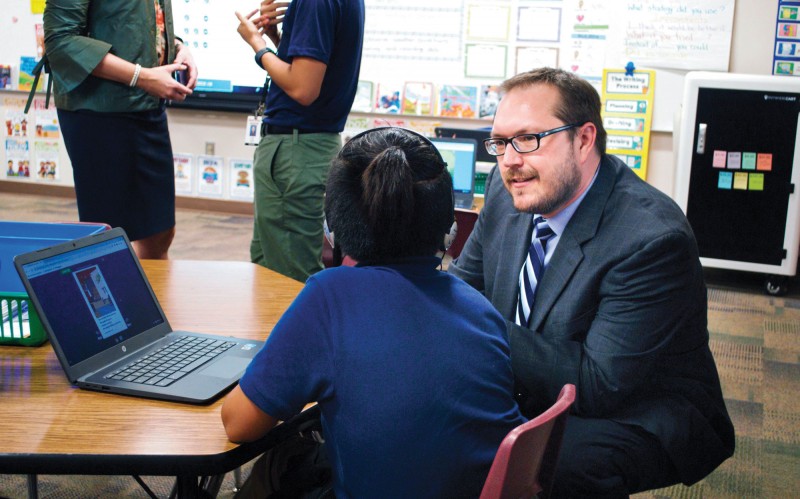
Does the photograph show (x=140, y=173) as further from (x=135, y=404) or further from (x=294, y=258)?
(x=135, y=404)

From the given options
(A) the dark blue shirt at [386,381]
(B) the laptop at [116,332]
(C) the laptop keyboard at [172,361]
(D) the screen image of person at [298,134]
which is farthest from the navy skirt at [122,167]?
(A) the dark blue shirt at [386,381]

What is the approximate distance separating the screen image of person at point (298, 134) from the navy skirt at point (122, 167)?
34 centimetres

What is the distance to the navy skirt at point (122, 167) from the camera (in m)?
2.65

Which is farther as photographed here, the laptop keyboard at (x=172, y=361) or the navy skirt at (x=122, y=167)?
the navy skirt at (x=122, y=167)

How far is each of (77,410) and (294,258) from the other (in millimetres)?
1593

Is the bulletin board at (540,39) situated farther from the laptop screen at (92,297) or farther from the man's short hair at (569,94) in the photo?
the laptop screen at (92,297)

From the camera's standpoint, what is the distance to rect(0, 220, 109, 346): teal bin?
4.95ft

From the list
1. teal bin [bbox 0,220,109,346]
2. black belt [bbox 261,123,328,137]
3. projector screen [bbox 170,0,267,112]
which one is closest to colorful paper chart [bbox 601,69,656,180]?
projector screen [bbox 170,0,267,112]

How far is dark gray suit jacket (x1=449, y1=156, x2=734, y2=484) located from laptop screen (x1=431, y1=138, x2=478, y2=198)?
1817 millimetres

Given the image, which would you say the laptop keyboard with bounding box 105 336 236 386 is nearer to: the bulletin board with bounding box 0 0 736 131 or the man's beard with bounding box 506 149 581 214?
the man's beard with bounding box 506 149 581 214

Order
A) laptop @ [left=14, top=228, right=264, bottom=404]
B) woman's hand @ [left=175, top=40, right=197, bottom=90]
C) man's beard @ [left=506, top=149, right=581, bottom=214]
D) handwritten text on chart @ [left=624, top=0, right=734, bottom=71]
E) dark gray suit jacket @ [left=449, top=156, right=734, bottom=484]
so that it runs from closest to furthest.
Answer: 1. laptop @ [left=14, top=228, right=264, bottom=404]
2. dark gray suit jacket @ [left=449, top=156, right=734, bottom=484]
3. man's beard @ [left=506, top=149, right=581, bottom=214]
4. woman's hand @ [left=175, top=40, right=197, bottom=90]
5. handwritten text on chart @ [left=624, top=0, right=734, bottom=71]

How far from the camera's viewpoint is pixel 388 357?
1.16m

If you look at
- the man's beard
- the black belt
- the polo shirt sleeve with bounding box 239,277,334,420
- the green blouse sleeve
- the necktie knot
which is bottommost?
the polo shirt sleeve with bounding box 239,277,334,420

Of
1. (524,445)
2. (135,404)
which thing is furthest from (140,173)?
(524,445)
